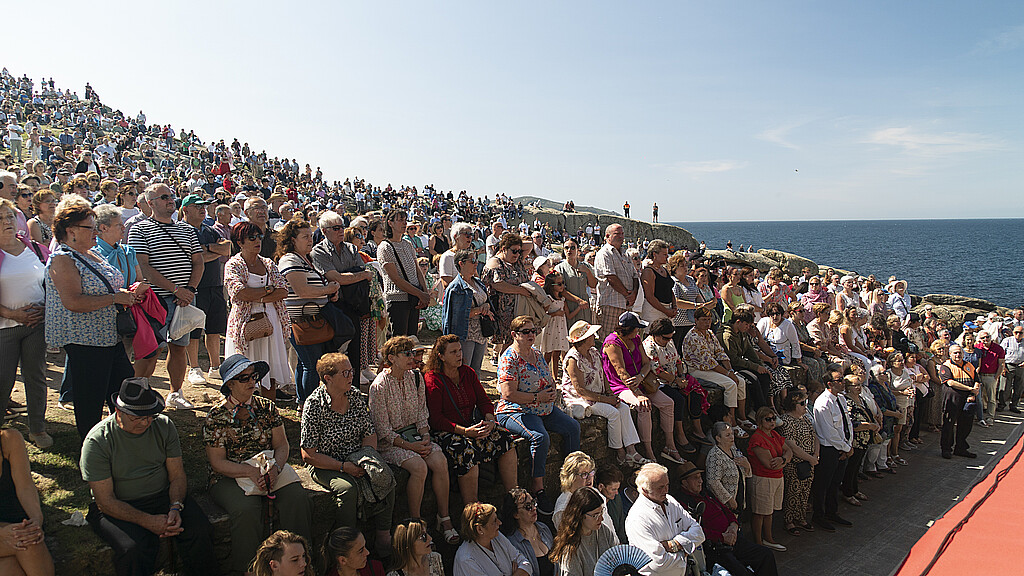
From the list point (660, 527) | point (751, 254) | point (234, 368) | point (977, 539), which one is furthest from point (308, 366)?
point (751, 254)

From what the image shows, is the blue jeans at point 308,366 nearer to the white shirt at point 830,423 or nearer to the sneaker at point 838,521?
the white shirt at point 830,423

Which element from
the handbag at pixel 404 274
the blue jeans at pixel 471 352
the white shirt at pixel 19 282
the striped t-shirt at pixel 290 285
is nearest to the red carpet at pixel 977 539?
the blue jeans at pixel 471 352

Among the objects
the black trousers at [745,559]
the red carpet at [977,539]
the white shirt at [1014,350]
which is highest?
the red carpet at [977,539]

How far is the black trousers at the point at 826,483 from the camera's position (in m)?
7.36

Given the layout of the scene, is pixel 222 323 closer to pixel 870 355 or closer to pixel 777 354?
pixel 777 354

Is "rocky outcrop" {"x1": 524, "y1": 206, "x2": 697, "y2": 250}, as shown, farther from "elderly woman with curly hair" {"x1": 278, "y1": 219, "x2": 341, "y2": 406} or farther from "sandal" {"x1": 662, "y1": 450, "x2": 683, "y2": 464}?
"elderly woman with curly hair" {"x1": 278, "y1": 219, "x2": 341, "y2": 406}

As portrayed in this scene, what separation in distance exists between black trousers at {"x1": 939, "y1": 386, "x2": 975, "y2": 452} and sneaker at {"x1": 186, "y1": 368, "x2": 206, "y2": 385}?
10.9 meters

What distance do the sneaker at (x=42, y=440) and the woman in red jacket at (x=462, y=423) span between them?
8.62 feet

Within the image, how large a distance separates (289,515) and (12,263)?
7.80ft

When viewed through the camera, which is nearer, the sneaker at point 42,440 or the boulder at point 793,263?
the sneaker at point 42,440

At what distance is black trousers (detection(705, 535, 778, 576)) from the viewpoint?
540 centimetres

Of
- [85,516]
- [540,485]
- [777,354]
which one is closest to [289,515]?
[85,516]

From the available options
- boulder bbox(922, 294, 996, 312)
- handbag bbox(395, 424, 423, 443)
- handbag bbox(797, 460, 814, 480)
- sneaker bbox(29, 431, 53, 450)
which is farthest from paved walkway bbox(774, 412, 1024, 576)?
boulder bbox(922, 294, 996, 312)

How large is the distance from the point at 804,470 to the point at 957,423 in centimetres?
475
